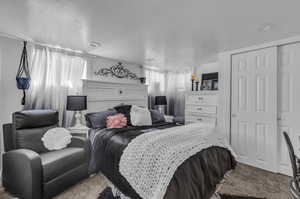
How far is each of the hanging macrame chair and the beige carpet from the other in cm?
154

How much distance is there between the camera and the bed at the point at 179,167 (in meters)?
1.39

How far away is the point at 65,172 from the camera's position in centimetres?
201

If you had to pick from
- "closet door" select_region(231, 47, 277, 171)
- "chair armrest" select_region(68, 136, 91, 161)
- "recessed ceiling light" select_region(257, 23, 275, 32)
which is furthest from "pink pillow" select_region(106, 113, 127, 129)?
"recessed ceiling light" select_region(257, 23, 275, 32)

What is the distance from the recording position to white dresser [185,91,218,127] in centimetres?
353

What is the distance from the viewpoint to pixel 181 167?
147 centimetres

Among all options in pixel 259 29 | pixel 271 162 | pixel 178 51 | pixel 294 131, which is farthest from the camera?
pixel 178 51

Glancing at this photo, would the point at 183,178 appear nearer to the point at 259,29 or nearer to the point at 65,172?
the point at 65,172

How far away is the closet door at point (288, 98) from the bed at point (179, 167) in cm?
122

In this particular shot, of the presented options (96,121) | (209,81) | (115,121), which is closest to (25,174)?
(96,121)

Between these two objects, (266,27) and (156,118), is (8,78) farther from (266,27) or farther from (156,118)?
(266,27)

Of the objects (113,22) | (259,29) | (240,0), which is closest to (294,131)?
(259,29)

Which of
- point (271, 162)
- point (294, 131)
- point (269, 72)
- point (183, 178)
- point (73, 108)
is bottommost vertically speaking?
point (271, 162)

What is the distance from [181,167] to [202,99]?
259 cm

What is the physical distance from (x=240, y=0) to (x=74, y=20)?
1.92 metres
